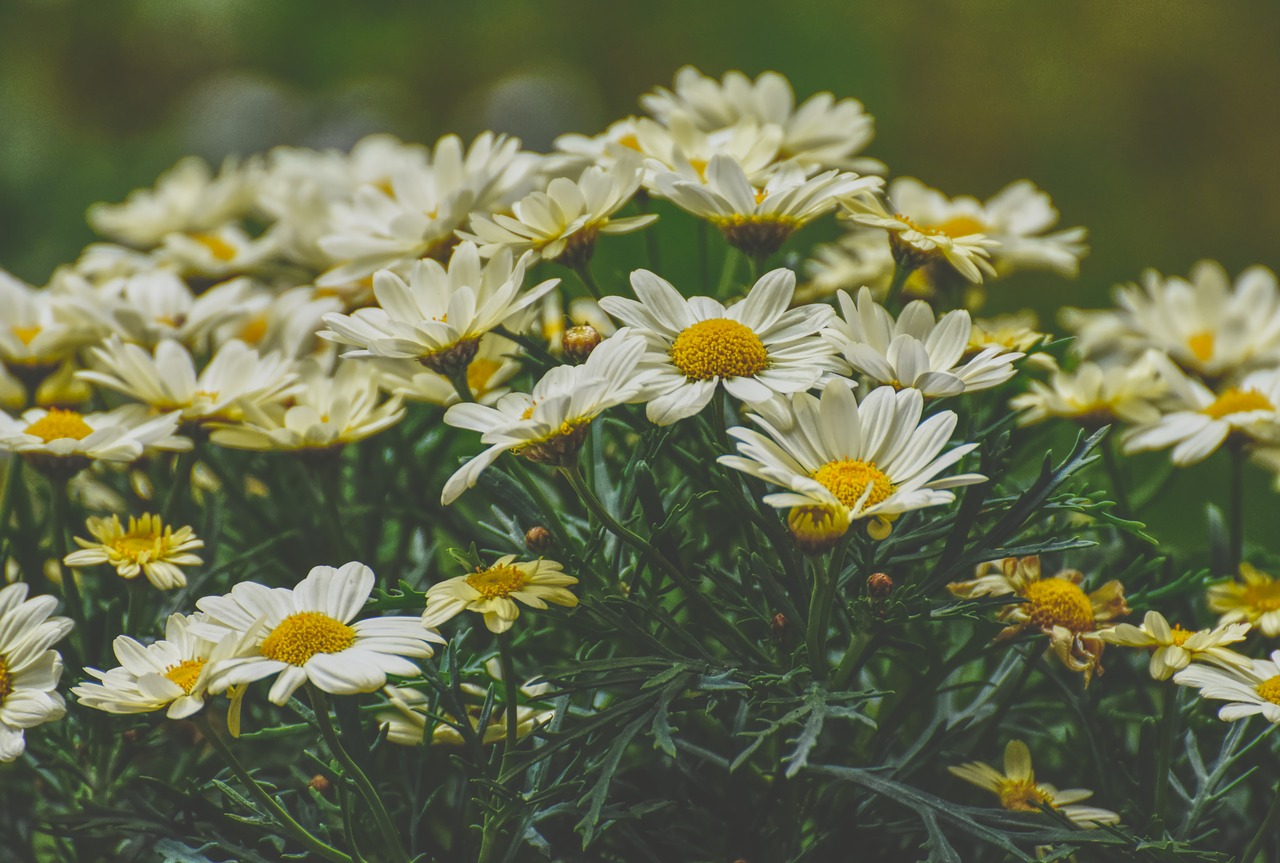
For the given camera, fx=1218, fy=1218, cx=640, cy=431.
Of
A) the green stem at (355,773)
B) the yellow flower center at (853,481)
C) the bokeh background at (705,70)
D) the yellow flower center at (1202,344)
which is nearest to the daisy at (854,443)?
the yellow flower center at (853,481)

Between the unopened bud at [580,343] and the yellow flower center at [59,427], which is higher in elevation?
the unopened bud at [580,343]

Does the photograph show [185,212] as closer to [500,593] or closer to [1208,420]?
[500,593]

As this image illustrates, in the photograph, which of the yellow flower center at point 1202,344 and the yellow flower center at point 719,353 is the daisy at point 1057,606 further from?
the yellow flower center at point 1202,344

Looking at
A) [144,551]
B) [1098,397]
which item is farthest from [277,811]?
[1098,397]

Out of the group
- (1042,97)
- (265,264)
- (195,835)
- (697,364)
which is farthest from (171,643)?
(1042,97)

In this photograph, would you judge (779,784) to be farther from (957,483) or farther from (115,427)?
(115,427)
